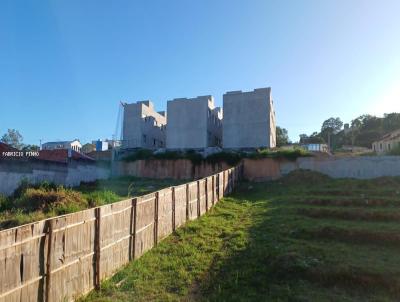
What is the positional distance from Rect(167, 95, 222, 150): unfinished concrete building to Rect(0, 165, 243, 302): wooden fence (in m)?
28.7

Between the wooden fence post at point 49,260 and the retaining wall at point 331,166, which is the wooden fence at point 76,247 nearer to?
the wooden fence post at point 49,260

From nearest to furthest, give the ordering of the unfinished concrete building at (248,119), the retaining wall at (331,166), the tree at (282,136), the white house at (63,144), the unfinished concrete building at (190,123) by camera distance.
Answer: the retaining wall at (331,166), the unfinished concrete building at (248,119), the unfinished concrete building at (190,123), the white house at (63,144), the tree at (282,136)

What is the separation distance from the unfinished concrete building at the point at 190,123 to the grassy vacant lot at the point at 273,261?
25369 mm

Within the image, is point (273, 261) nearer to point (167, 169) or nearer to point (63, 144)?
point (167, 169)

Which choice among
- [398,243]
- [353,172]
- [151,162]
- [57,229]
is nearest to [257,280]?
[57,229]


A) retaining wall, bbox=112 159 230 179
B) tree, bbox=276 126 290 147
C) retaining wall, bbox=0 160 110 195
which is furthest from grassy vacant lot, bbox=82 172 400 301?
A: tree, bbox=276 126 290 147

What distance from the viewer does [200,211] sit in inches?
492

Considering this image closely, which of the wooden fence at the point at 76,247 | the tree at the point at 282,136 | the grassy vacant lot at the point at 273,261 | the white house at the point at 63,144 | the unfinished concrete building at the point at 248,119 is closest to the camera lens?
the wooden fence at the point at 76,247

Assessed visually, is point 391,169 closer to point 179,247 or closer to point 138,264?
point 179,247

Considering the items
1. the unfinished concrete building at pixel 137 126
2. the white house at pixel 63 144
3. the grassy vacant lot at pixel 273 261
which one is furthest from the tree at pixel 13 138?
the grassy vacant lot at pixel 273 261

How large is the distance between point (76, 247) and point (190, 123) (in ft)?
109

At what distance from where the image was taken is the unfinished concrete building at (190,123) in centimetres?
3772

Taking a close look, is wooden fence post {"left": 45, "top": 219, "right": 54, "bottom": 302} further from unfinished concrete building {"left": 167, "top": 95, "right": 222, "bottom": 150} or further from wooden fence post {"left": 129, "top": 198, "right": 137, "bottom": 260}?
unfinished concrete building {"left": 167, "top": 95, "right": 222, "bottom": 150}

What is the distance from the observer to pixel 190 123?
1499 inches
